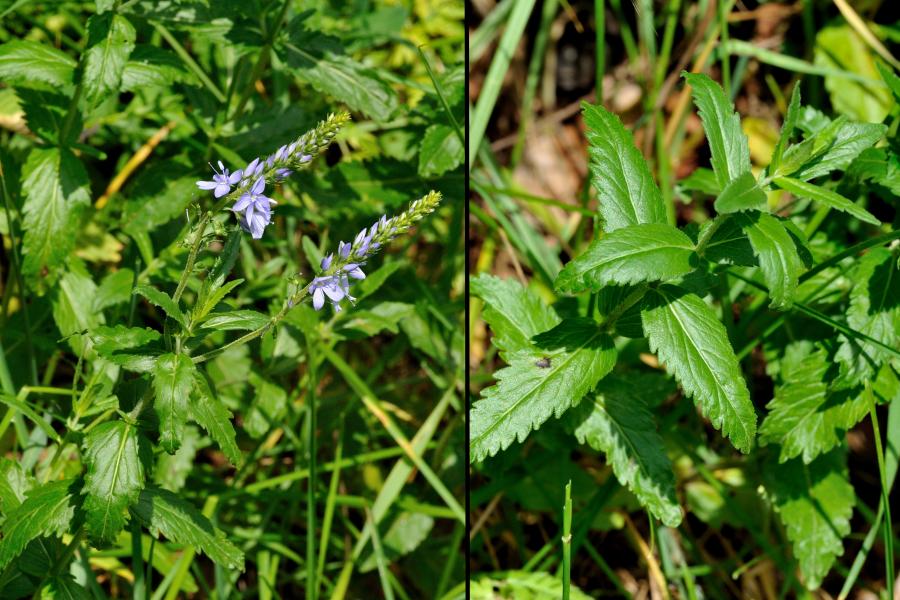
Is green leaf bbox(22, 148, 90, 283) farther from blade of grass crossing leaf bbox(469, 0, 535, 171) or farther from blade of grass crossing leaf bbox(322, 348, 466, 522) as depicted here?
blade of grass crossing leaf bbox(469, 0, 535, 171)

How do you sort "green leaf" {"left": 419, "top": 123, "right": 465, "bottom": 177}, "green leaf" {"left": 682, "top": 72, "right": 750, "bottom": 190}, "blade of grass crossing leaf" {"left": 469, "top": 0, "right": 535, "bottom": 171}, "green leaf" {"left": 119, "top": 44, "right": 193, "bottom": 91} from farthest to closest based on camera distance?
"blade of grass crossing leaf" {"left": 469, "top": 0, "right": 535, "bottom": 171} → "green leaf" {"left": 419, "top": 123, "right": 465, "bottom": 177} → "green leaf" {"left": 119, "top": 44, "right": 193, "bottom": 91} → "green leaf" {"left": 682, "top": 72, "right": 750, "bottom": 190}

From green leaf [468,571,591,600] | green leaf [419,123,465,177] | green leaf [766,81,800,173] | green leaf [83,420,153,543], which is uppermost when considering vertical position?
green leaf [766,81,800,173]

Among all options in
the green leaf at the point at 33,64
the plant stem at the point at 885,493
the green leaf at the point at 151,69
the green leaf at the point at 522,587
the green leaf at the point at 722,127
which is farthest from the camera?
the green leaf at the point at 522,587

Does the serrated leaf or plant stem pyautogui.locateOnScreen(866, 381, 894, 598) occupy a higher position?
the serrated leaf

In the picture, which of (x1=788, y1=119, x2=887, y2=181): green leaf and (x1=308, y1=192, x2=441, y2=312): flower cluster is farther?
(x1=788, y1=119, x2=887, y2=181): green leaf

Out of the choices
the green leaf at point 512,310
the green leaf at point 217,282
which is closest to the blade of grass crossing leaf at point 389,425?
the green leaf at point 512,310

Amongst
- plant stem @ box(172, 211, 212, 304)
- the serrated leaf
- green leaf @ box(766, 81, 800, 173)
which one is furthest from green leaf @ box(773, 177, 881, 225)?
plant stem @ box(172, 211, 212, 304)

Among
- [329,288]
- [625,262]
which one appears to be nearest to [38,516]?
[329,288]

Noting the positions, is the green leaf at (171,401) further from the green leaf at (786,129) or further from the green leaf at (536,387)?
the green leaf at (786,129)
